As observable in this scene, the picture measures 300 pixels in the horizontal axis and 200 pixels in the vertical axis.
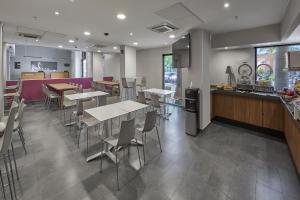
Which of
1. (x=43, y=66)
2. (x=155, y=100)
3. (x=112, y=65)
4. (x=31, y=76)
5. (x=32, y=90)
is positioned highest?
(x=43, y=66)

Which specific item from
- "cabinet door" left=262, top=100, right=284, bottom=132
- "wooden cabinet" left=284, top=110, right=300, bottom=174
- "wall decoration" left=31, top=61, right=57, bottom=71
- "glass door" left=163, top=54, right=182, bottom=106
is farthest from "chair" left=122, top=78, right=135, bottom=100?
"wall decoration" left=31, top=61, right=57, bottom=71

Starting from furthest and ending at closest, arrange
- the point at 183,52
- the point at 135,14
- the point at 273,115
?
the point at 183,52 → the point at 273,115 → the point at 135,14

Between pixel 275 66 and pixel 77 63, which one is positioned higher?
pixel 77 63

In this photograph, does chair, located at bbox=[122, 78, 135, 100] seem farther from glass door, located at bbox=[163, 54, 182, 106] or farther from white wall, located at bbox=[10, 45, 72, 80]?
white wall, located at bbox=[10, 45, 72, 80]

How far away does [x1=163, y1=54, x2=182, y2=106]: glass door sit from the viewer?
22.9ft

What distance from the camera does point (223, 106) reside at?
4.44 metres

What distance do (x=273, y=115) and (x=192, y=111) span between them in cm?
175

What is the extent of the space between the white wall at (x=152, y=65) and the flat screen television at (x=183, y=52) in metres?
2.86

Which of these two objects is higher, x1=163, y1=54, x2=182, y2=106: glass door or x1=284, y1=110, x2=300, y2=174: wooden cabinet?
x1=163, y1=54, x2=182, y2=106: glass door

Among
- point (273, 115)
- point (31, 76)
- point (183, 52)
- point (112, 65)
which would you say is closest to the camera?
point (273, 115)

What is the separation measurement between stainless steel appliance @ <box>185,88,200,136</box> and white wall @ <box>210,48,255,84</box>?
184 cm

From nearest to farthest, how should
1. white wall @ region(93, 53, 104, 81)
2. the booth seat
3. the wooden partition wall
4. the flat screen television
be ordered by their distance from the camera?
the flat screen television → the booth seat → the wooden partition wall → white wall @ region(93, 53, 104, 81)

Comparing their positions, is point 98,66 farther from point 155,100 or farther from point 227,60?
point 227,60

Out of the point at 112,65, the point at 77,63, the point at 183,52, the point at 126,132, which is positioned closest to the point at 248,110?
the point at 183,52
